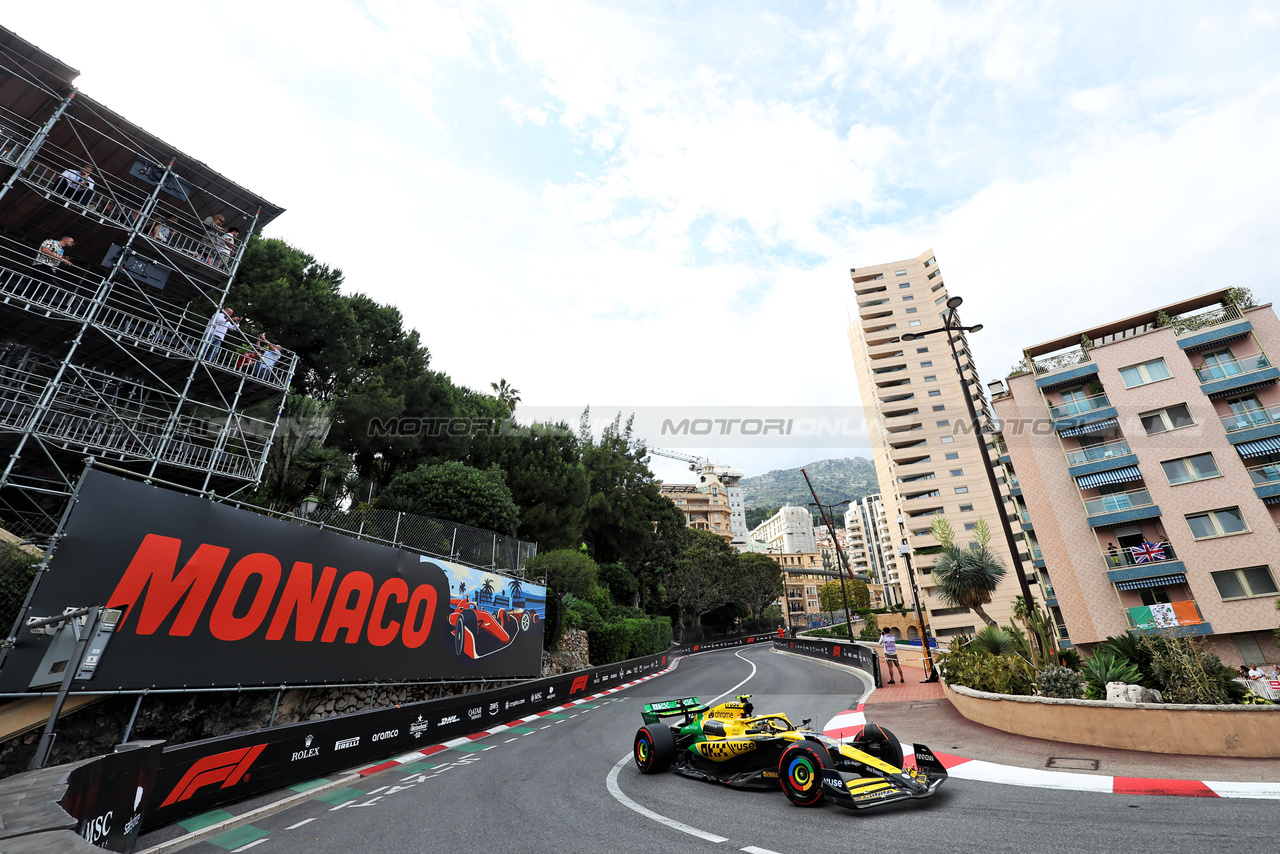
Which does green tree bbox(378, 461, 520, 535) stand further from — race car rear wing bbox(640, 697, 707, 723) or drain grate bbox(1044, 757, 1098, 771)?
drain grate bbox(1044, 757, 1098, 771)

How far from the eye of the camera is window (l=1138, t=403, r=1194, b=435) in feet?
84.2

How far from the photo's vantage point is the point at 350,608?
37.7 ft

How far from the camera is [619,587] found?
121ft

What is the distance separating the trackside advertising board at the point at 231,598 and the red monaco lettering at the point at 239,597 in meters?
0.02

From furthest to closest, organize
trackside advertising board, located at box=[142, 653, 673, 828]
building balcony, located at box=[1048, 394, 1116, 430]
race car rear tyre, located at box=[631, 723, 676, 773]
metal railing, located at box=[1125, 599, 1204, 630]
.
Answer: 1. building balcony, located at box=[1048, 394, 1116, 430]
2. metal railing, located at box=[1125, 599, 1204, 630]
3. race car rear tyre, located at box=[631, 723, 676, 773]
4. trackside advertising board, located at box=[142, 653, 673, 828]

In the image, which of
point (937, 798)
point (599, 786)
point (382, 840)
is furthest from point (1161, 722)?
point (382, 840)

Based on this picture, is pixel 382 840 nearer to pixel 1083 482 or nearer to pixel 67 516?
pixel 67 516

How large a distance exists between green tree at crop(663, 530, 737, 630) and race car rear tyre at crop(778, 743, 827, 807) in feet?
137

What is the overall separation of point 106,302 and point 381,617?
1202 cm

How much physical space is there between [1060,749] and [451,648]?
43.0 feet

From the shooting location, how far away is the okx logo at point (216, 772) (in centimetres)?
660

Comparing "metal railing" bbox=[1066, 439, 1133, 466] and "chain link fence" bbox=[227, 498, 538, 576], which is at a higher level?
"metal railing" bbox=[1066, 439, 1133, 466]

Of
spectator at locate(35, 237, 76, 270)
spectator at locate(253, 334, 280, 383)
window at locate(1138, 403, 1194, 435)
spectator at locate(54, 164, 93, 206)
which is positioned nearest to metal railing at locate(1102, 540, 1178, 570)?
window at locate(1138, 403, 1194, 435)

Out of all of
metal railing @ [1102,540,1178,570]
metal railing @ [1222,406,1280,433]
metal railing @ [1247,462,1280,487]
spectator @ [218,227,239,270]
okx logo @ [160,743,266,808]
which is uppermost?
spectator @ [218,227,239,270]
